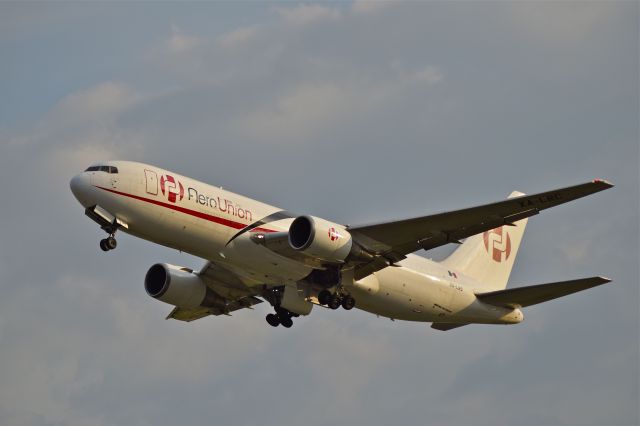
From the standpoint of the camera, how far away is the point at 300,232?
4503 centimetres

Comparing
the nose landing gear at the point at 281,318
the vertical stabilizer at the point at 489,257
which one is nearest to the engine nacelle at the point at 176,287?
the nose landing gear at the point at 281,318

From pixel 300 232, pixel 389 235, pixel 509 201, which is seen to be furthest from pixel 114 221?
pixel 509 201

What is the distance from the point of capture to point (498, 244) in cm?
5694

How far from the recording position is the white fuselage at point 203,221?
1740 inches

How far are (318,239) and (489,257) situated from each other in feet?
44.3

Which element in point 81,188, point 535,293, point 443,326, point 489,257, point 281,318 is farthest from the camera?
point 489,257

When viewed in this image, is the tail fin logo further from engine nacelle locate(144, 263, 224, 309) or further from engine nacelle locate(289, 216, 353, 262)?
engine nacelle locate(144, 263, 224, 309)

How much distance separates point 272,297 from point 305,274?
3965 mm

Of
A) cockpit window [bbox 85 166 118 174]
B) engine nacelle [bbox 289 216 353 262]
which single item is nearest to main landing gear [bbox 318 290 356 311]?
engine nacelle [bbox 289 216 353 262]

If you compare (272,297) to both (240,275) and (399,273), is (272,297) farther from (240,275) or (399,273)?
(399,273)

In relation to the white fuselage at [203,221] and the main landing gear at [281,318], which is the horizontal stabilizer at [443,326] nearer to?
the white fuselage at [203,221]

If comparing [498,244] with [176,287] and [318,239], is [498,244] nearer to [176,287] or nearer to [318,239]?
[318,239]

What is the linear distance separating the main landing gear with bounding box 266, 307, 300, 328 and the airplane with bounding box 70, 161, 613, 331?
5 centimetres

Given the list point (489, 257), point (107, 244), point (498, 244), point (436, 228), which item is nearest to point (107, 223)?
point (107, 244)
